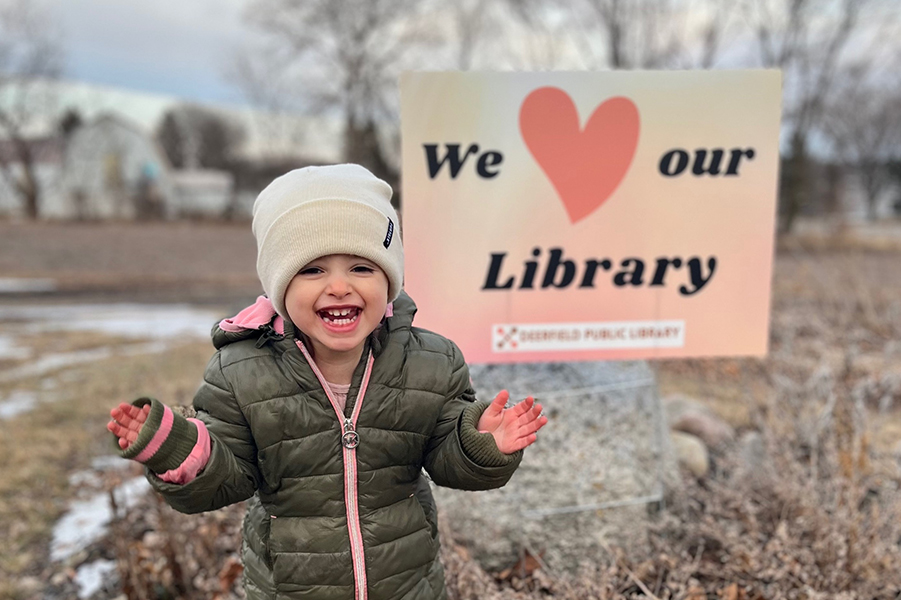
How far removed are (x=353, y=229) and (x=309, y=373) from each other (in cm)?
34

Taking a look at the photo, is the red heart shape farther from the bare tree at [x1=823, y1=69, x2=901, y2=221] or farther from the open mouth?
the bare tree at [x1=823, y1=69, x2=901, y2=221]

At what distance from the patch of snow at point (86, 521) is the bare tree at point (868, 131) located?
25894mm

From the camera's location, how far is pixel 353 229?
132 centimetres

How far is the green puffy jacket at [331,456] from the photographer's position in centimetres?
139

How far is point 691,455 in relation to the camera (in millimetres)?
3160

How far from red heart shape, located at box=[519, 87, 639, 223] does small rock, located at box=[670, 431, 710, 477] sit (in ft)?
4.56

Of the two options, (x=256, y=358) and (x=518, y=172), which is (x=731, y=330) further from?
(x=256, y=358)

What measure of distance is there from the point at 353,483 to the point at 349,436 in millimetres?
108

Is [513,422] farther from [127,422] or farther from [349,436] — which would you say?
[127,422]

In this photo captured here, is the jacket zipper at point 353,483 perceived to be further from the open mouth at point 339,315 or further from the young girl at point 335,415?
the open mouth at point 339,315

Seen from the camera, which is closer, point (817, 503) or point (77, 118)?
point (817, 503)

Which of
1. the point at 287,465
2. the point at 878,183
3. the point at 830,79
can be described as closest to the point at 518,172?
the point at 287,465

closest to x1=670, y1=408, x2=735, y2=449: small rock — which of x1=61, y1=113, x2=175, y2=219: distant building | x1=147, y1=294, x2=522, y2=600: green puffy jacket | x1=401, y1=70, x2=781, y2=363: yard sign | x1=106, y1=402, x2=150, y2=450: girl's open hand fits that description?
x1=401, y1=70, x2=781, y2=363: yard sign

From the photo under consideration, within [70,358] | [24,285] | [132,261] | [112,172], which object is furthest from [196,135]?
[70,358]
